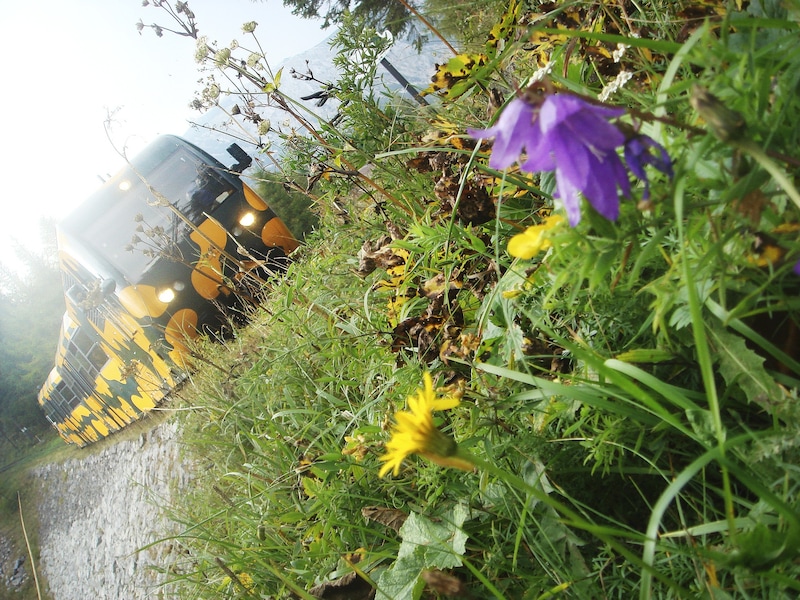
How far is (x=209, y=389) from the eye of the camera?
3088 mm

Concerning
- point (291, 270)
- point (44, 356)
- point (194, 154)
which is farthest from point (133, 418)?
point (44, 356)

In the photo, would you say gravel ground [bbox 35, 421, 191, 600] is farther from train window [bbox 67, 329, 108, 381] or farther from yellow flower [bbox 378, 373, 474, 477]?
yellow flower [bbox 378, 373, 474, 477]

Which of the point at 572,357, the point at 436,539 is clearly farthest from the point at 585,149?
the point at 436,539

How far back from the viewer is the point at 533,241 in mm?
568

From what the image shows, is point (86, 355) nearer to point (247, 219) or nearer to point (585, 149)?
point (247, 219)

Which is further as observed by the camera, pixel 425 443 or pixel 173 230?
pixel 173 230

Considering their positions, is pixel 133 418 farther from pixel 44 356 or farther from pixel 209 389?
pixel 44 356

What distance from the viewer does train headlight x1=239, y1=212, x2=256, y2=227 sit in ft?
19.2

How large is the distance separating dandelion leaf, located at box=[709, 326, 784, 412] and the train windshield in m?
5.56

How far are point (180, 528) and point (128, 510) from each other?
3.27 m

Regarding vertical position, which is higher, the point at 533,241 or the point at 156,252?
the point at 156,252

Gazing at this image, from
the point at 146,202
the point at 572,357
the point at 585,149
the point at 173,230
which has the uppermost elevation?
the point at 146,202

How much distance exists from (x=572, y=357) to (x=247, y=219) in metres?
5.41

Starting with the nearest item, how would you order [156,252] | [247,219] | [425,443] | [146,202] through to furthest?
1. [425,443]
2. [156,252]
3. [146,202]
4. [247,219]
